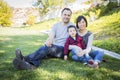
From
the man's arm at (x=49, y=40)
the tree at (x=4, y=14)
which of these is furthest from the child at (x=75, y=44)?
the tree at (x=4, y=14)

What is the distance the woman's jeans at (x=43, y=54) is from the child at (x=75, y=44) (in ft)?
0.80

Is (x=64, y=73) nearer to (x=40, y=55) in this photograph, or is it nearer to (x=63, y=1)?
(x=40, y=55)

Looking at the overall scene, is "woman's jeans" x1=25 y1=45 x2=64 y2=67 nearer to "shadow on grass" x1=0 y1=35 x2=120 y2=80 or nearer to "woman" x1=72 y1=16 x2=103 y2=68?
"shadow on grass" x1=0 y1=35 x2=120 y2=80

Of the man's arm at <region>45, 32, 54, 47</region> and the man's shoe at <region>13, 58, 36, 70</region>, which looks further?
the man's arm at <region>45, 32, 54, 47</region>

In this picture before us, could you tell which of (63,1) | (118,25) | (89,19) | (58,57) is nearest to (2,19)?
(63,1)

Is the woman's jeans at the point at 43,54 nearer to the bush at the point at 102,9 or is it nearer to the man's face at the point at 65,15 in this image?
the man's face at the point at 65,15

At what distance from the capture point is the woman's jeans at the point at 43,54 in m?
6.68

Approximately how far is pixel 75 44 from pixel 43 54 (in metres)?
1.07

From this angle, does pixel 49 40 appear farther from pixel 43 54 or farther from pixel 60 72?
pixel 60 72

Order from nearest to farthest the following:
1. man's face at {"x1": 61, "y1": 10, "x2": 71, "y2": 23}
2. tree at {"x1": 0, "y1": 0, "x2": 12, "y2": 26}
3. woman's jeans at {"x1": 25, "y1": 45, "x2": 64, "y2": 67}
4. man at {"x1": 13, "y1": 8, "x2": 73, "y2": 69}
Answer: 1. woman's jeans at {"x1": 25, "y1": 45, "x2": 64, "y2": 67}
2. man at {"x1": 13, "y1": 8, "x2": 73, "y2": 69}
3. man's face at {"x1": 61, "y1": 10, "x2": 71, "y2": 23}
4. tree at {"x1": 0, "y1": 0, "x2": 12, "y2": 26}

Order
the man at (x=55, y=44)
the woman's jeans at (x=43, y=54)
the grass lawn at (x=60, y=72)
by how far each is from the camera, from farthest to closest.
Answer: the man at (x=55, y=44), the woman's jeans at (x=43, y=54), the grass lawn at (x=60, y=72)

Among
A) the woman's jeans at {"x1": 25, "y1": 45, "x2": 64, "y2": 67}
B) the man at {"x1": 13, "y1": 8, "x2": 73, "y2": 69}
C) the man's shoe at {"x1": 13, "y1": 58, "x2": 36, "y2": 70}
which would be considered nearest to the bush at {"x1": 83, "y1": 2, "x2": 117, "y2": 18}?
the man at {"x1": 13, "y1": 8, "x2": 73, "y2": 69}

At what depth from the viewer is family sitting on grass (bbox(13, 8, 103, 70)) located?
7176mm

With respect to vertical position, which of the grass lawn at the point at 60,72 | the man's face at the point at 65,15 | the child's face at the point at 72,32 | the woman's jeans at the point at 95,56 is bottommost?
the grass lawn at the point at 60,72
